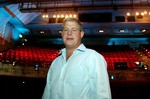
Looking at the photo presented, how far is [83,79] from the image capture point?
1.29 m

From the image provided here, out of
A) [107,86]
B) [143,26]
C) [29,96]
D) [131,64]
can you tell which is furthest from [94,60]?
[143,26]

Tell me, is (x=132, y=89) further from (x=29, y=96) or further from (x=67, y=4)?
(x=67, y=4)

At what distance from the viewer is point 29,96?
3.75 m

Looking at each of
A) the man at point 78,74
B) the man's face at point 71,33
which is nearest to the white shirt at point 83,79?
the man at point 78,74

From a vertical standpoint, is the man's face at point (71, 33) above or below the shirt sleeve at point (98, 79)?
above

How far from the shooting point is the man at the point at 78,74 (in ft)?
4.12

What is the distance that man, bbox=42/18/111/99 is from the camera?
1257 millimetres

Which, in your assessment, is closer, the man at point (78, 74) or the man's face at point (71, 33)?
the man at point (78, 74)

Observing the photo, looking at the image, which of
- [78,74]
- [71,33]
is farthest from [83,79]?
[71,33]

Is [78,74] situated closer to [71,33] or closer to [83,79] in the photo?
[83,79]

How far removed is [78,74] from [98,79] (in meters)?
0.14

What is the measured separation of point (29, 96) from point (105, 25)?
7244mm

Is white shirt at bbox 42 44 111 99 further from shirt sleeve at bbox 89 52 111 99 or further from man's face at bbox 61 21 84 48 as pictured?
man's face at bbox 61 21 84 48

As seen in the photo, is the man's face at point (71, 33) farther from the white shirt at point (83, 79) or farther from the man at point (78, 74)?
the white shirt at point (83, 79)
